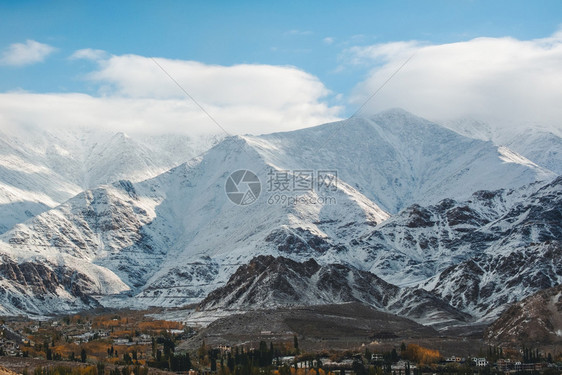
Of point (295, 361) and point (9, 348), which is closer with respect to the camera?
point (295, 361)

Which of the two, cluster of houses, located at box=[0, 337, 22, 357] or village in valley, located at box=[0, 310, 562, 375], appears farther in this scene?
cluster of houses, located at box=[0, 337, 22, 357]

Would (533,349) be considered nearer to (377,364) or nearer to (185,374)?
(377,364)

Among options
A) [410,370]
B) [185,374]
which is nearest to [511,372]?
[410,370]

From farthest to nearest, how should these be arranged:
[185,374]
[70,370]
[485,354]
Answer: [485,354] < [185,374] < [70,370]

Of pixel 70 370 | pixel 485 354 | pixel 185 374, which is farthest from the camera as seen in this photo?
pixel 485 354

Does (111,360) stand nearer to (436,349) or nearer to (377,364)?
(377,364)

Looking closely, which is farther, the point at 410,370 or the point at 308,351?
the point at 308,351

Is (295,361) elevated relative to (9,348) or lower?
lower

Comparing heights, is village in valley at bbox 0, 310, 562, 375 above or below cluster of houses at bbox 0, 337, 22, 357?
below

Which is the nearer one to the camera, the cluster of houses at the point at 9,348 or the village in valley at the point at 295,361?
the village in valley at the point at 295,361

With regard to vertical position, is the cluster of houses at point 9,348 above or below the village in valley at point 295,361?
above
